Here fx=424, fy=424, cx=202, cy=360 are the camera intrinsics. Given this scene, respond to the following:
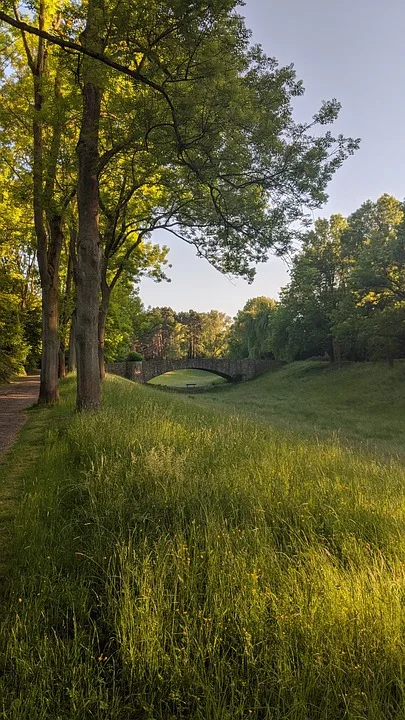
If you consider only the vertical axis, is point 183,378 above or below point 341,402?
below

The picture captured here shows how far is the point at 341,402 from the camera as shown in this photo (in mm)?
27500

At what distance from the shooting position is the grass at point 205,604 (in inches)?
77.0

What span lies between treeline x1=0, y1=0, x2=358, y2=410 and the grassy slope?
7.49 m

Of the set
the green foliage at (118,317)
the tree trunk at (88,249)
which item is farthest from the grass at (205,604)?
the green foliage at (118,317)

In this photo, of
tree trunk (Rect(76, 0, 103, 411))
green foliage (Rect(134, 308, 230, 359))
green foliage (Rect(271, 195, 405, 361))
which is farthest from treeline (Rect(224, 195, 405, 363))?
green foliage (Rect(134, 308, 230, 359))

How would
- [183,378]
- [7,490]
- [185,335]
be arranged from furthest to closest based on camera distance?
1. [185,335]
2. [183,378]
3. [7,490]

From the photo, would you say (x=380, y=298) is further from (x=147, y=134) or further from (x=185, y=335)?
(x=185, y=335)

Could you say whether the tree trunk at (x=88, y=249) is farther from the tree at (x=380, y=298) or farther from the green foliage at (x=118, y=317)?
the tree at (x=380, y=298)

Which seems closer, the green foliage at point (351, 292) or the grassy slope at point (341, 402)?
the grassy slope at point (341, 402)

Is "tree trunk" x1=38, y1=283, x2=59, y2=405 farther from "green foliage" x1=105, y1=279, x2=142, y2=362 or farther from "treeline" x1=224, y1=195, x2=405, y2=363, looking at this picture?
"green foliage" x1=105, y1=279, x2=142, y2=362

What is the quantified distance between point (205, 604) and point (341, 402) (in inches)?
1052

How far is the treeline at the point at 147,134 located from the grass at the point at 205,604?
6135 millimetres

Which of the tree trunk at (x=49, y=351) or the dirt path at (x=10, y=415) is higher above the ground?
the tree trunk at (x=49, y=351)

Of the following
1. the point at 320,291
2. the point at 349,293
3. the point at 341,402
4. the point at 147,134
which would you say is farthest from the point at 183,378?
the point at 147,134
